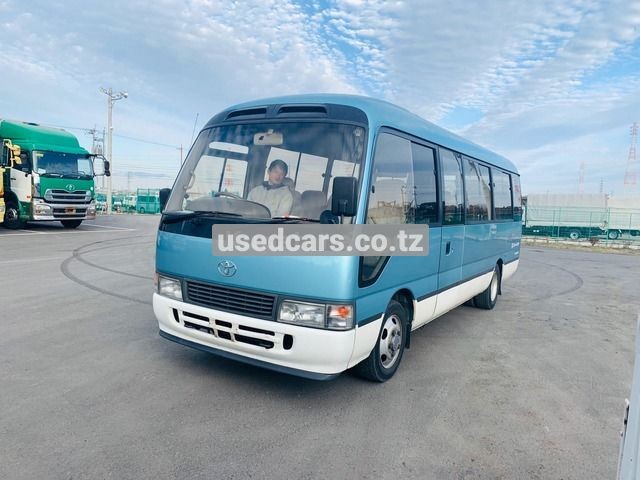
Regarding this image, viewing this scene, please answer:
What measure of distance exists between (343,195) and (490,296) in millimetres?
5222

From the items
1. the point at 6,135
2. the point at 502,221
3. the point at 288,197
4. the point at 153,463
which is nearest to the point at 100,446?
the point at 153,463

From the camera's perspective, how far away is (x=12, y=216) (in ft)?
56.2

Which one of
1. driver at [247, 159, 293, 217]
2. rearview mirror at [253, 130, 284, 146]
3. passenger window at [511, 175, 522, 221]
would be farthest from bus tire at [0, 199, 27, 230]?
passenger window at [511, 175, 522, 221]

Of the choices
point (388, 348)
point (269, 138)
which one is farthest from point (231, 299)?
point (388, 348)

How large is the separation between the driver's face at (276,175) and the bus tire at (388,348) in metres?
1.54

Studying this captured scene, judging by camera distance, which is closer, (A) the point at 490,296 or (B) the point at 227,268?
(B) the point at 227,268

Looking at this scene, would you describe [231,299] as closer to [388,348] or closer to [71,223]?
[388,348]

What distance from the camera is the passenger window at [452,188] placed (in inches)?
203

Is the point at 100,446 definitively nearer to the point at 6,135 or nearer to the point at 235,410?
the point at 235,410

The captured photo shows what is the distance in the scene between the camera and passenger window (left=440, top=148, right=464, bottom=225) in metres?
5.14

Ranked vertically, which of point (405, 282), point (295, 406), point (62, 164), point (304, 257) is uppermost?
point (62, 164)

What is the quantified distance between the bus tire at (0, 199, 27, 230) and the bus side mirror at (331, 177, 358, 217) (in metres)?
17.9

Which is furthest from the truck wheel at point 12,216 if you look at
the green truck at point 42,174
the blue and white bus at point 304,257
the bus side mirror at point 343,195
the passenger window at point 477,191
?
the bus side mirror at point 343,195

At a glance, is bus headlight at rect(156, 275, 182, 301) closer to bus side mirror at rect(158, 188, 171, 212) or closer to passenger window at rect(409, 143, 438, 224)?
bus side mirror at rect(158, 188, 171, 212)
